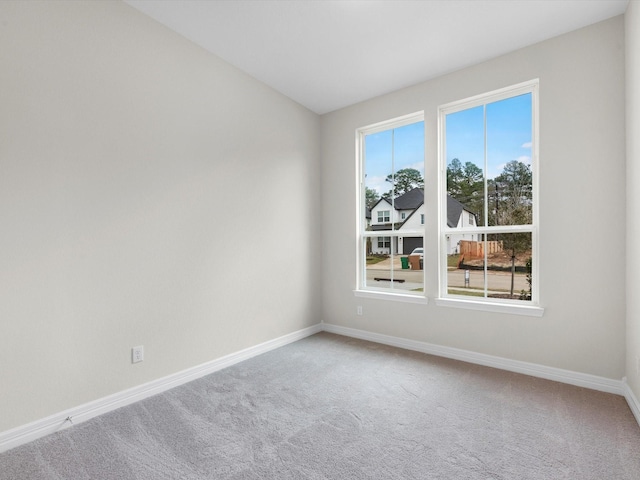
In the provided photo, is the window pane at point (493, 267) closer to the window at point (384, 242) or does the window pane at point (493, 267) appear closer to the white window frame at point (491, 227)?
the white window frame at point (491, 227)

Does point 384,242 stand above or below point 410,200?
below

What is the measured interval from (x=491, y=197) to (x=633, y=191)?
39.3 inches

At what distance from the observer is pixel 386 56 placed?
2914mm

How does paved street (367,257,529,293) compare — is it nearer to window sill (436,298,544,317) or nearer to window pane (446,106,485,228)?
window sill (436,298,544,317)

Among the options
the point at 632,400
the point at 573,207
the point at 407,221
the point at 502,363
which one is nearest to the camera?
the point at 632,400

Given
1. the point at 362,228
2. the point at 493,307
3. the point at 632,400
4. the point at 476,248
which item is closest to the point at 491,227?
the point at 476,248

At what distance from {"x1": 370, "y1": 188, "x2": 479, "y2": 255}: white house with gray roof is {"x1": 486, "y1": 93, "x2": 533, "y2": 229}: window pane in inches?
10.9

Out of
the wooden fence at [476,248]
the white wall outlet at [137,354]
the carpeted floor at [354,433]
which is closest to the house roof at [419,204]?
the wooden fence at [476,248]

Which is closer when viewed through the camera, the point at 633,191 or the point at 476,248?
the point at 633,191

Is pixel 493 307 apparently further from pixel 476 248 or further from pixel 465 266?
pixel 476 248

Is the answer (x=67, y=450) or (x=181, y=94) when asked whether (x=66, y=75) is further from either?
(x=67, y=450)

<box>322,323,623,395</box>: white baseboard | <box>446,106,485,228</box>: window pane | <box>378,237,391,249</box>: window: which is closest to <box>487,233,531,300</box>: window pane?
<box>446,106,485,228</box>: window pane

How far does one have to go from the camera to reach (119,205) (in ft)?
7.65

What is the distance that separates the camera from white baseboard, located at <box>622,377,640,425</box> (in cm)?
206
